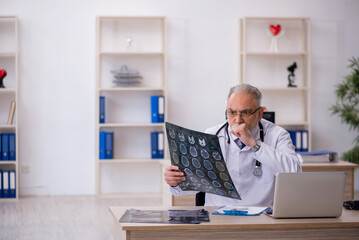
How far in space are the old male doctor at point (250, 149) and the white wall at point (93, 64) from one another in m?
3.96

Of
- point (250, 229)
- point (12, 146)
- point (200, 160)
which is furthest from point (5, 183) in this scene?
point (250, 229)

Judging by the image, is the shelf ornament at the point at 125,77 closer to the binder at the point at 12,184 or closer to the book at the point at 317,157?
the binder at the point at 12,184

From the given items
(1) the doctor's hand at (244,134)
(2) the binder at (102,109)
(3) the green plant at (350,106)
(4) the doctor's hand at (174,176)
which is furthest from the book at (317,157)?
(2) the binder at (102,109)

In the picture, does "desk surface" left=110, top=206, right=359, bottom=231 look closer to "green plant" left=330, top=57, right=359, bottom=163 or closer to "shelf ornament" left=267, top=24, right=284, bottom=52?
"green plant" left=330, top=57, right=359, bottom=163

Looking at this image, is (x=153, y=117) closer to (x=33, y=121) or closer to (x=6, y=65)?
(x=33, y=121)

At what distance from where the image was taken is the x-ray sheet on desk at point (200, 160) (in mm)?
2641

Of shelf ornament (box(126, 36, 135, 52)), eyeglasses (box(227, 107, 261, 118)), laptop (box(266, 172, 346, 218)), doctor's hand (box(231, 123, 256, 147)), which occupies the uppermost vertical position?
shelf ornament (box(126, 36, 135, 52))

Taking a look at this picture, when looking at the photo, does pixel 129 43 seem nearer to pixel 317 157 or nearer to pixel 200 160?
pixel 317 157

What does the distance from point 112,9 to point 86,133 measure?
154 centimetres

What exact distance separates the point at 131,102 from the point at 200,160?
176 inches

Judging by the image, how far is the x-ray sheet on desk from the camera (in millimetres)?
2641

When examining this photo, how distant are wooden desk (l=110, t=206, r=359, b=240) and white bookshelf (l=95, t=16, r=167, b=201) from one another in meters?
4.45

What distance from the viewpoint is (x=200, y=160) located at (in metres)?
2.66

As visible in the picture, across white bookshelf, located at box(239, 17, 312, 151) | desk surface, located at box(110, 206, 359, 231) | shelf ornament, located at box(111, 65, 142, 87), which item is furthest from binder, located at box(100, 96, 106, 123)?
desk surface, located at box(110, 206, 359, 231)
